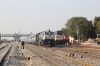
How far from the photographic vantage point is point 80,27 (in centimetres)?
10781

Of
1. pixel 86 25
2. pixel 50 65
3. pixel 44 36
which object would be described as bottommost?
pixel 50 65

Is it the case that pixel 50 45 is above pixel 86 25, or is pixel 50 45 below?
below

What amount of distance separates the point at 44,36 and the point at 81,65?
3342 centimetres

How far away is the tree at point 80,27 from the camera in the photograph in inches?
4154

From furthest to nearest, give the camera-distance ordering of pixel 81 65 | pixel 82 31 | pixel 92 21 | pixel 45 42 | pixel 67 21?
1. pixel 67 21
2. pixel 92 21
3. pixel 82 31
4. pixel 45 42
5. pixel 81 65

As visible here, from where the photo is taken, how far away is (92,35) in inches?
4213

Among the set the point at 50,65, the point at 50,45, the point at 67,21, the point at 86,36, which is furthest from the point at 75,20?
Result: the point at 50,65

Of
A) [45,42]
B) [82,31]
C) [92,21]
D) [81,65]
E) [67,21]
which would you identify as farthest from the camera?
[67,21]

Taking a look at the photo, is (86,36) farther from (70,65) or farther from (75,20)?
(70,65)

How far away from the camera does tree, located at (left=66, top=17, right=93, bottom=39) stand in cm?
10550

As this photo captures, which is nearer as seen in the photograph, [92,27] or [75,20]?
[92,27]

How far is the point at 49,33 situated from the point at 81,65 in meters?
33.4

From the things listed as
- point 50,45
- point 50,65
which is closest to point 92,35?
point 50,45

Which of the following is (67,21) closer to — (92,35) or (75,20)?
(75,20)
